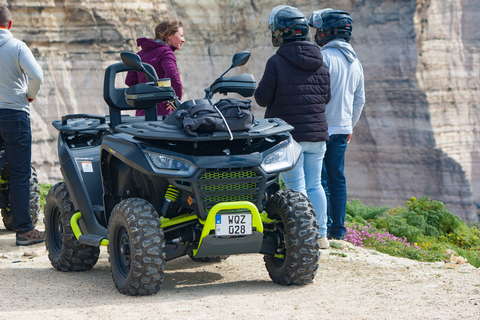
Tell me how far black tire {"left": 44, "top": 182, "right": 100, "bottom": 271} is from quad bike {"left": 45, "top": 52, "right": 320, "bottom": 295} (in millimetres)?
182

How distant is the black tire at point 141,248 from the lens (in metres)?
4.36

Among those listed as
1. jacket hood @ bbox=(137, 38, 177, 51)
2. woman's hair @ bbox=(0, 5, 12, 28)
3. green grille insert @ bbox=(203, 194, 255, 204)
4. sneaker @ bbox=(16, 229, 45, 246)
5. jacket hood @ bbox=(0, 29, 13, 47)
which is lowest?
sneaker @ bbox=(16, 229, 45, 246)

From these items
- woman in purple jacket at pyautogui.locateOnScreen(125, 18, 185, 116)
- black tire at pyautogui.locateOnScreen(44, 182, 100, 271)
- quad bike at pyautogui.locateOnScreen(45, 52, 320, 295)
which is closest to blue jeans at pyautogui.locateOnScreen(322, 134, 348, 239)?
woman in purple jacket at pyautogui.locateOnScreen(125, 18, 185, 116)

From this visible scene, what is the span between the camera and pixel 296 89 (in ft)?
19.9

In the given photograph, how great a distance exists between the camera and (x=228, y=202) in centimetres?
436

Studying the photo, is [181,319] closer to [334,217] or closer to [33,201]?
[334,217]

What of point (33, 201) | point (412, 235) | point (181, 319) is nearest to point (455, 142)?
point (412, 235)

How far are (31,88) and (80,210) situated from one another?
1.87 meters

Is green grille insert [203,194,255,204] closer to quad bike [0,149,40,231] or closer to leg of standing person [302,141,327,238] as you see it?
leg of standing person [302,141,327,238]

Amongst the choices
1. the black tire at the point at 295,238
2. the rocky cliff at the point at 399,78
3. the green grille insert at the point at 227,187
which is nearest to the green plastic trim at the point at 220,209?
the green grille insert at the point at 227,187

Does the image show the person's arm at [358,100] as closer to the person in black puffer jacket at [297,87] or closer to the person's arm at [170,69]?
the person in black puffer jacket at [297,87]

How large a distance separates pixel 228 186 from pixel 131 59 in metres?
1.18

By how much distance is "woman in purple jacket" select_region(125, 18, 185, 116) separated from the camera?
7145 millimetres

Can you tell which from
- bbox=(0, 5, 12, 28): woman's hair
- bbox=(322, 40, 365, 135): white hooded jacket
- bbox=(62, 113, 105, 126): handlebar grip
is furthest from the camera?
bbox=(322, 40, 365, 135): white hooded jacket
